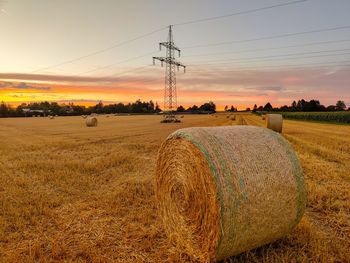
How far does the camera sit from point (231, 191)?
4094 mm

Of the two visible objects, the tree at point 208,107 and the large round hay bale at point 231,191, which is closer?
the large round hay bale at point 231,191

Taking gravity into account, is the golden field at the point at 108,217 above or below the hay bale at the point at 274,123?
below

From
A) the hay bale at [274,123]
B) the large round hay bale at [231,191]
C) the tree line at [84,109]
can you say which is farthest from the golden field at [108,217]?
the tree line at [84,109]

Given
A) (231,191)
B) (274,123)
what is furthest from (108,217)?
(274,123)

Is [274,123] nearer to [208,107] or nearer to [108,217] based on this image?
[108,217]

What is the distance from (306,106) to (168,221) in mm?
110750

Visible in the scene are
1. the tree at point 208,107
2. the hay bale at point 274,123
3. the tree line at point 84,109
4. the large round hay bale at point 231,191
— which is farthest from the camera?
the tree at point 208,107

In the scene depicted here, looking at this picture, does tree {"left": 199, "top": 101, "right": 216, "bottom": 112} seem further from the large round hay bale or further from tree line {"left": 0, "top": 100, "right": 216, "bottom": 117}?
the large round hay bale

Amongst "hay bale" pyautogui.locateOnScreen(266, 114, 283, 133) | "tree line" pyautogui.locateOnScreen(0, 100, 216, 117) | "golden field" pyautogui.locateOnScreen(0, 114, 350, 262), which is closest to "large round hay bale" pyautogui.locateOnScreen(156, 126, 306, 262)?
"golden field" pyautogui.locateOnScreen(0, 114, 350, 262)

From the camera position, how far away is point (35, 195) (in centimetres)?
752

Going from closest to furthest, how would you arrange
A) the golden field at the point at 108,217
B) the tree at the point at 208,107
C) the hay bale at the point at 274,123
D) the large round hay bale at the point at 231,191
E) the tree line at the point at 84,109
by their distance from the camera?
1. the large round hay bale at the point at 231,191
2. the golden field at the point at 108,217
3. the hay bale at the point at 274,123
4. the tree line at the point at 84,109
5. the tree at the point at 208,107

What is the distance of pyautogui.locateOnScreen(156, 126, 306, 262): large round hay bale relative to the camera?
13.5 feet

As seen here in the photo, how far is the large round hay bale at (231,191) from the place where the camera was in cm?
412

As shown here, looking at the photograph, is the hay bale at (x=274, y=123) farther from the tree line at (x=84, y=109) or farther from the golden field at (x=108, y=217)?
the tree line at (x=84, y=109)
